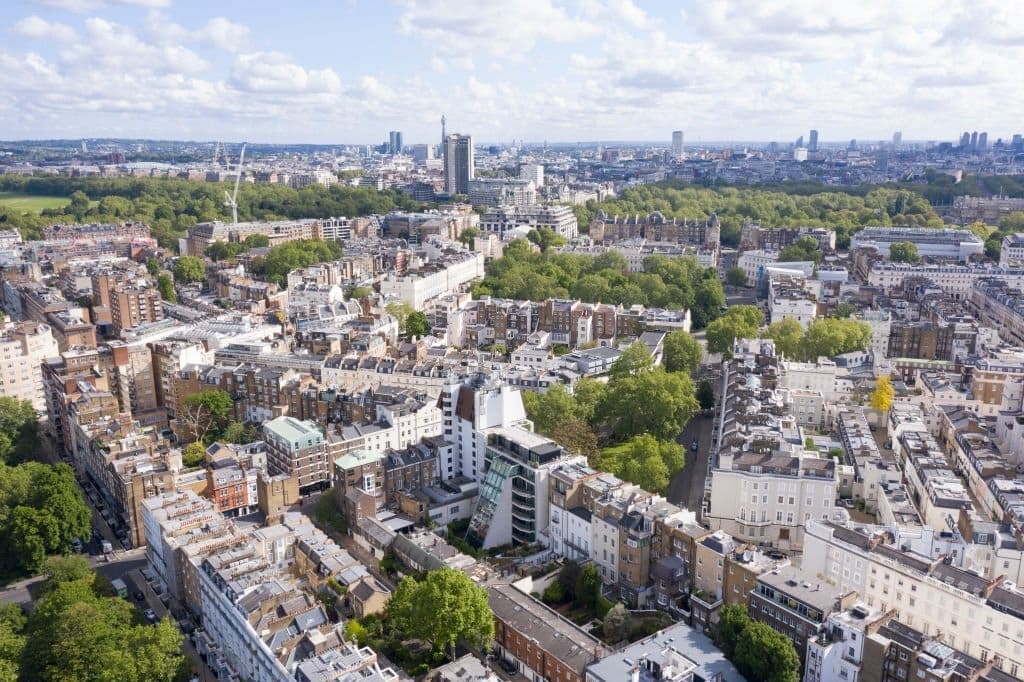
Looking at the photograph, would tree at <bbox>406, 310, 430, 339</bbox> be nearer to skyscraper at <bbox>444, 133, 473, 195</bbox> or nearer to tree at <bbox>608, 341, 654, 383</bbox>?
tree at <bbox>608, 341, 654, 383</bbox>

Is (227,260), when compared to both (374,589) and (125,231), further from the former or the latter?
(374,589)

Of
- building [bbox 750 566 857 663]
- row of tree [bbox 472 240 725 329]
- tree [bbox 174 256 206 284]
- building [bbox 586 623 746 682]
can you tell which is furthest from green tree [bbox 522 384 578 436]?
tree [bbox 174 256 206 284]

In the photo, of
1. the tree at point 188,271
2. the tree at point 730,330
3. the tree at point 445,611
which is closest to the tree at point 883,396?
the tree at point 730,330

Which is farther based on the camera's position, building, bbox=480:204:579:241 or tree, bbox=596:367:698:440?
building, bbox=480:204:579:241

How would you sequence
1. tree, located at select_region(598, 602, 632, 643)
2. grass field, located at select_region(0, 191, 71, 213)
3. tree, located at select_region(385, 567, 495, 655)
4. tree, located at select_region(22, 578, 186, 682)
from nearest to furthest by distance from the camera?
tree, located at select_region(22, 578, 186, 682), tree, located at select_region(385, 567, 495, 655), tree, located at select_region(598, 602, 632, 643), grass field, located at select_region(0, 191, 71, 213)

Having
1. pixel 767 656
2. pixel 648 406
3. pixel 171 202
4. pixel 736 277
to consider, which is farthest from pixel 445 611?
pixel 171 202

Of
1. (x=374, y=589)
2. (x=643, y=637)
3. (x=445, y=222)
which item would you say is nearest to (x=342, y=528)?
(x=374, y=589)
